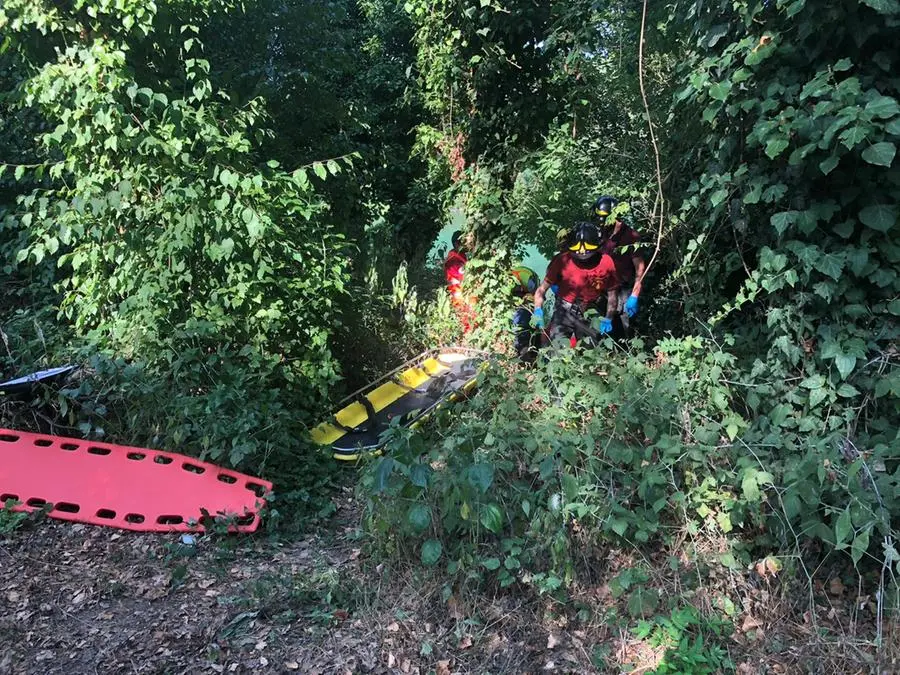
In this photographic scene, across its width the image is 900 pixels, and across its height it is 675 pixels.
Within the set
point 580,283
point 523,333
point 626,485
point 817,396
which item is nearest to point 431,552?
point 626,485

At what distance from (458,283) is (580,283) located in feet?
7.72

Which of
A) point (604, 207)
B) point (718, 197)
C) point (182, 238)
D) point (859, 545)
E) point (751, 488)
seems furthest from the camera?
point (604, 207)

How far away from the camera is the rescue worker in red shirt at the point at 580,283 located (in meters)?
5.40

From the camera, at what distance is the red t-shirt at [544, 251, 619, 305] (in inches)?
215

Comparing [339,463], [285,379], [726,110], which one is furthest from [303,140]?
[726,110]

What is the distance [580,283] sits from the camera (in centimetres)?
550

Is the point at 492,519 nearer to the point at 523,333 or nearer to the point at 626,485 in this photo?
the point at 626,485

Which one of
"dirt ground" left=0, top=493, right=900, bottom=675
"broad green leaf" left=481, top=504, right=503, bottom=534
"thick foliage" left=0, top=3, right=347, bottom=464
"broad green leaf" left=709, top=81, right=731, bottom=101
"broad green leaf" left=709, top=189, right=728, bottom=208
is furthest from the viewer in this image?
"thick foliage" left=0, top=3, right=347, bottom=464

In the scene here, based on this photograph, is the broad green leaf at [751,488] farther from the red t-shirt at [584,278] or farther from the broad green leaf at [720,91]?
the red t-shirt at [584,278]

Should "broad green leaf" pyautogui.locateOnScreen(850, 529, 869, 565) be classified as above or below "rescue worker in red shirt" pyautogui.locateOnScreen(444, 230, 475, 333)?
below

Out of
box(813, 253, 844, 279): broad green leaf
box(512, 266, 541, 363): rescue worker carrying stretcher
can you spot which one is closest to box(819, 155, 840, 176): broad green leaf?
box(813, 253, 844, 279): broad green leaf

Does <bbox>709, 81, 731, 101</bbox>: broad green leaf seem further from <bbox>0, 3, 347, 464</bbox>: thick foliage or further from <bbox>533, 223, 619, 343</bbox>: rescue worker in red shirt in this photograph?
<bbox>0, 3, 347, 464</bbox>: thick foliage

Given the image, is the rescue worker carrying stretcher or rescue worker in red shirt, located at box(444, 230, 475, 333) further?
rescue worker in red shirt, located at box(444, 230, 475, 333)

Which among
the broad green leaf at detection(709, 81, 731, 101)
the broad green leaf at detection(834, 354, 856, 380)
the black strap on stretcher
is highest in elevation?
the broad green leaf at detection(709, 81, 731, 101)
